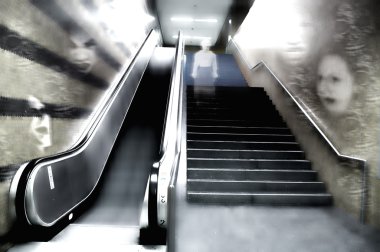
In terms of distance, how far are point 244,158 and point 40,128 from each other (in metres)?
2.84

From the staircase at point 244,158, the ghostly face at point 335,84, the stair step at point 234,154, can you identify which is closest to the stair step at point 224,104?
the staircase at point 244,158

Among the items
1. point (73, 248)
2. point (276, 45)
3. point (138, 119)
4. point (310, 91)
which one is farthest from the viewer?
point (276, 45)

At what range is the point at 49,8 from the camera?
3.07 metres

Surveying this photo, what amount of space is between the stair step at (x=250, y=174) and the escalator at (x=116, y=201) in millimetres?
741

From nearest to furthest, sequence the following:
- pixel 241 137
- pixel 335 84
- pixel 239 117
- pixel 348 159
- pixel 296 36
A: pixel 348 159 < pixel 335 84 < pixel 241 137 < pixel 296 36 < pixel 239 117

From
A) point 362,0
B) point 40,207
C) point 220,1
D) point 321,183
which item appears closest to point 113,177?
point 40,207

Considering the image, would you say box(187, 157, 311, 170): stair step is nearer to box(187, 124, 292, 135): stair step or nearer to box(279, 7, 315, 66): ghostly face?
box(187, 124, 292, 135): stair step

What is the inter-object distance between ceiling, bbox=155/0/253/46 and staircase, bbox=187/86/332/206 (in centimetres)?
700

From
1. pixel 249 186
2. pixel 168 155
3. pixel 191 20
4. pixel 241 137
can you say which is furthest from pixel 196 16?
pixel 168 155

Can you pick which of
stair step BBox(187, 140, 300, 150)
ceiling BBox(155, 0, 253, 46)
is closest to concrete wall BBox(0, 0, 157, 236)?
stair step BBox(187, 140, 300, 150)

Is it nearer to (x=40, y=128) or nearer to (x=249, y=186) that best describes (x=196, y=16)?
(x=249, y=186)

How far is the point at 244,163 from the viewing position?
4.30 metres

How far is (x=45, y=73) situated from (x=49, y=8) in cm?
72

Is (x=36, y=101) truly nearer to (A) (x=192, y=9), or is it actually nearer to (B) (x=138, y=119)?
(B) (x=138, y=119)
